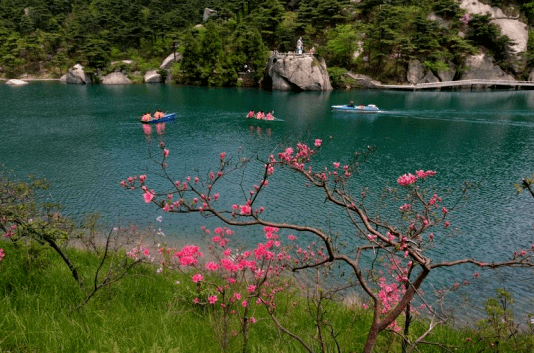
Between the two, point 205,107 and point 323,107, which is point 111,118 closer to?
point 205,107

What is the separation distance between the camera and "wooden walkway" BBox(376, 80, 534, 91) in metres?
66.8

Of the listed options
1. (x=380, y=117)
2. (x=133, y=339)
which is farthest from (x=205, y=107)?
(x=133, y=339)

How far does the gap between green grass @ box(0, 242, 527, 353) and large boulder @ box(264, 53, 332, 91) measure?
5816cm

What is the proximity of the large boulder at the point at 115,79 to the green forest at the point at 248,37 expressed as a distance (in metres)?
1.66

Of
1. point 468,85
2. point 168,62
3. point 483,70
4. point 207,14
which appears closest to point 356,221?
point 468,85

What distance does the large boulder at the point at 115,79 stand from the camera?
7644cm

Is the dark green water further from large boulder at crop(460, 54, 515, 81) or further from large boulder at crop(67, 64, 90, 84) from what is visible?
large boulder at crop(67, 64, 90, 84)

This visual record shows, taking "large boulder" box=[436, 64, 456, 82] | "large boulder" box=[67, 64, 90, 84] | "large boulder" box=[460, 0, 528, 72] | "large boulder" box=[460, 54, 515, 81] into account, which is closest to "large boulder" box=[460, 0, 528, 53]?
"large boulder" box=[460, 0, 528, 72]

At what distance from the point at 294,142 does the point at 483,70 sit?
59.2m

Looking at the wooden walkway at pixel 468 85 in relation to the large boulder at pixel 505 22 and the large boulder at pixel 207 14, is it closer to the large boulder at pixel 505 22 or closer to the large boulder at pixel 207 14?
the large boulder at pixel 505 22

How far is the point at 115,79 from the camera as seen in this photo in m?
76.5

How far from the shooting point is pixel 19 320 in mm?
4980

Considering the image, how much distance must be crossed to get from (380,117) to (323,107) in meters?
8.71

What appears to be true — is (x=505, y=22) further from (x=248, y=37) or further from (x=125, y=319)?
(x=125, y=319)
